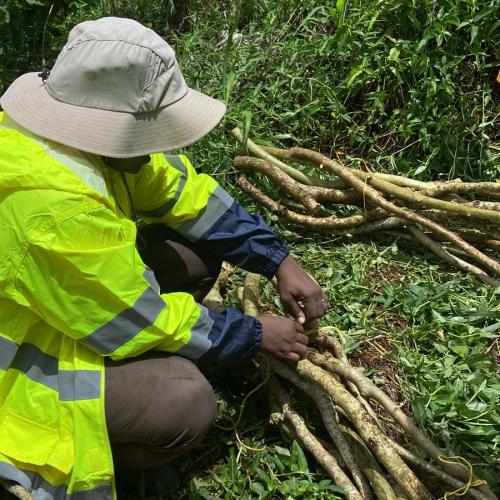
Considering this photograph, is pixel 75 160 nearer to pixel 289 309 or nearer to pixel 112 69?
pixel 112 69

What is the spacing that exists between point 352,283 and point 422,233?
1.19ft

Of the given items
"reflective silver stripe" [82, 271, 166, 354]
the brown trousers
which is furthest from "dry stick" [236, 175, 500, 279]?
"reflective silver stripe" [82, 271, 166, 354]

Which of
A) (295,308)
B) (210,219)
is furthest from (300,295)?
(210,219)

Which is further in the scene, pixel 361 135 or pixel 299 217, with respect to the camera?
pixel 361 135

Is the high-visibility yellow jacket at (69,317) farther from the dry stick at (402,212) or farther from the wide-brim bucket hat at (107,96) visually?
the dry stick at (402,212)

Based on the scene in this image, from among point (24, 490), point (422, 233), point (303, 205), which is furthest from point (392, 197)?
point (24, 490)

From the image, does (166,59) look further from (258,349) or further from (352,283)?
(352,283)

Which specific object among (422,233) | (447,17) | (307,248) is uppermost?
(447,17)

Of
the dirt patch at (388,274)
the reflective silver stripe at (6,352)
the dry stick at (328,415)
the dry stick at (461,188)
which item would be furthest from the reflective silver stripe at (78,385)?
the dry stick at (461,188)

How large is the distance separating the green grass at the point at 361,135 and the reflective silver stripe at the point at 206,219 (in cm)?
53

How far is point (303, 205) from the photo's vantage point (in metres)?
3.03

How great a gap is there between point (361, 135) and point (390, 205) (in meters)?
0.67

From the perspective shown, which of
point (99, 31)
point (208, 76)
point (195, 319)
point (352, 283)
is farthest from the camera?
point (208, 76)

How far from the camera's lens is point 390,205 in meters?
2.81
